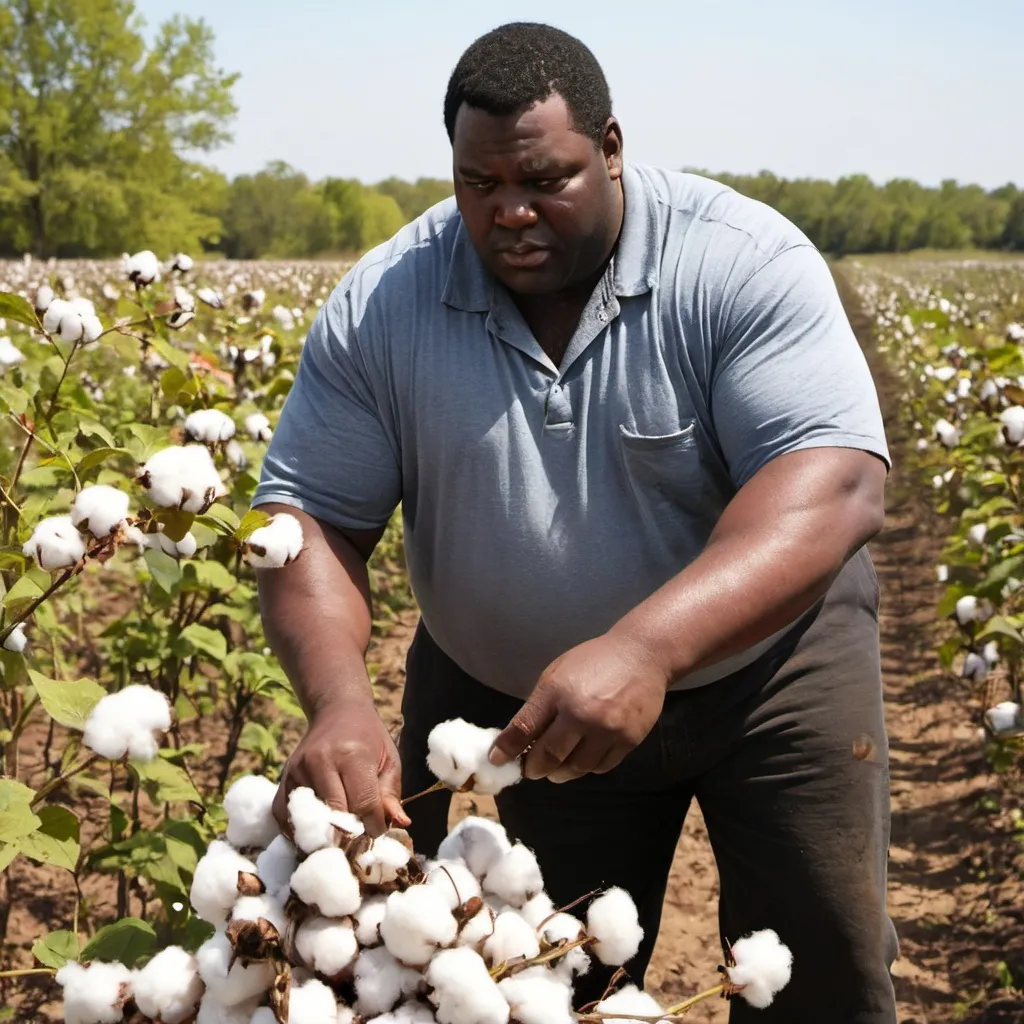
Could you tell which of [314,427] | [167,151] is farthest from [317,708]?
[167,151]

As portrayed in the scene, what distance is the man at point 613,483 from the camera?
1.62m

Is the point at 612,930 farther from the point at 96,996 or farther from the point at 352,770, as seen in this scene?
the point at 96,996

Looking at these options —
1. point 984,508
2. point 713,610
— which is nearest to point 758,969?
point 713,610

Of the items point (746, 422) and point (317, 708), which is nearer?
point (317, 708)

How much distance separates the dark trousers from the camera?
1.88 m

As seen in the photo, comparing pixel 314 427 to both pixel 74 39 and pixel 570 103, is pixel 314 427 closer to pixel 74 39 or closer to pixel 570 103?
pixel 570 103

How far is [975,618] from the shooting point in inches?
147

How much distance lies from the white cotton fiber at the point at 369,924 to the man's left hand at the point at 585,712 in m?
0.20

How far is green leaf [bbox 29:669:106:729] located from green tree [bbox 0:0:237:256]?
136 ft

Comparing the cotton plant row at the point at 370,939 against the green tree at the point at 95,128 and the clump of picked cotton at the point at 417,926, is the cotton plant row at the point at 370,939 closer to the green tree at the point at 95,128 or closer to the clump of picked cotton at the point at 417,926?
the clump of picked cotton at the point at 417,926

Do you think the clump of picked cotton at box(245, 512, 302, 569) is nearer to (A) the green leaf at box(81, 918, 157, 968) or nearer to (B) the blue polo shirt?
(B) the blue polo shirt

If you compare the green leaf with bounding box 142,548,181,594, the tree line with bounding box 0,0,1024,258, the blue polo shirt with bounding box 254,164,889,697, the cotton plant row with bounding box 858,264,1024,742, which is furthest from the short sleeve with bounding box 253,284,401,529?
the tree line with bounding box 0,0,1024,258

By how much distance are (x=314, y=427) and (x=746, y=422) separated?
60 cm

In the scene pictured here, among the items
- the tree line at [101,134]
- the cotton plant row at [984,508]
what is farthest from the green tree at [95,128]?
the cotton plant row at [984,508]
